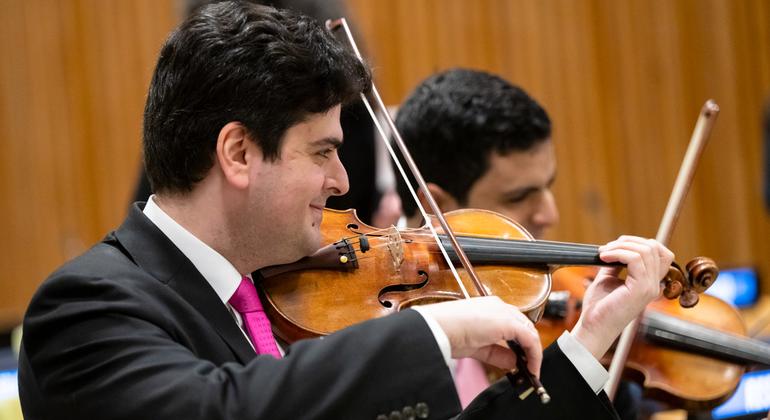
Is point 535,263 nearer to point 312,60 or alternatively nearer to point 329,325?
point 329,325

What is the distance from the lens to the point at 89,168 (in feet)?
12.5

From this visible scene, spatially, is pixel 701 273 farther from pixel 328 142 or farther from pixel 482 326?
pixel 328 142

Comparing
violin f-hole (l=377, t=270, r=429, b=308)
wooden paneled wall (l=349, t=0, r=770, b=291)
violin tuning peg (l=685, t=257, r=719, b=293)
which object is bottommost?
wooden paneled wall (l=349, t=0, r=770, b=291)

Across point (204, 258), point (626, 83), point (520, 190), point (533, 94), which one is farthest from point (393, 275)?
point (626, 83)

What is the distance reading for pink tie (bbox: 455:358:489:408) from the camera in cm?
189

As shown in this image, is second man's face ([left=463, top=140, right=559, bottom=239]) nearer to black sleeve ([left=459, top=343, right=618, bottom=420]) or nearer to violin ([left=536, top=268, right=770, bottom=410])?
violin ([left=536, top=268, right=770, bottom=410])

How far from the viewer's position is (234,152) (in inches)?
53.0

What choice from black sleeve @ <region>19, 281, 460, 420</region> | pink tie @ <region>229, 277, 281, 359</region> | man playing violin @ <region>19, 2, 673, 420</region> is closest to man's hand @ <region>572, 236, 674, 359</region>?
man playing violin @ <region>19, 2, 673, 420</region>

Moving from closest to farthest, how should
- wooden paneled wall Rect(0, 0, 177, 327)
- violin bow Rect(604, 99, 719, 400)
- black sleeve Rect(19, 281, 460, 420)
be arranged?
black sleeve Rect(19, 281, 460, 420) < violin bow Rect(604, 99, 719, 400) < wooden paneled wall Rect(0, 0, 177, 327)

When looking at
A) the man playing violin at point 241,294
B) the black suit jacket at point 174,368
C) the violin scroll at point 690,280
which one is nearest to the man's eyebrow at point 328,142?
the man playing violin at point 241,294

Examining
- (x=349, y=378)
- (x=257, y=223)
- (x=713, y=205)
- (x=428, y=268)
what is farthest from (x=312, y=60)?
(x=713, y=205)

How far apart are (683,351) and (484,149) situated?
59 cm

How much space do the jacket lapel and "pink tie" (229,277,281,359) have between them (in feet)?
0.12

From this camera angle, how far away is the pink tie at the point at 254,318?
4.52ft
